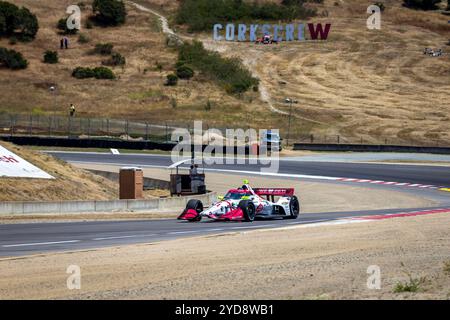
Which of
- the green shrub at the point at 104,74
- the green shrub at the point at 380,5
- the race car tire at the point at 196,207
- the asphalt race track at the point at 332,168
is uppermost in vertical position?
the green shrub at the point at 380,5

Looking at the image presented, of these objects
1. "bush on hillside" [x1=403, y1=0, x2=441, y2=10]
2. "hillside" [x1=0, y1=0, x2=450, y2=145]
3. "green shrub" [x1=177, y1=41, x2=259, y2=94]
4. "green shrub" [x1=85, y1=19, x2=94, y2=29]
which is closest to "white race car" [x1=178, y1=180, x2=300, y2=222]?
"hillside" [x1=0, y1=0, x2=450, y2=145]

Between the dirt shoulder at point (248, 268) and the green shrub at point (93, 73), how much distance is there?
67953 mm

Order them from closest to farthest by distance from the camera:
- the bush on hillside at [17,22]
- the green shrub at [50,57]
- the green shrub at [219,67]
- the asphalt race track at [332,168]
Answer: the asphalt race track at [332,168], the green shrub at [219,67], the green shrub at [50,57], the bush on hillside at [17,22]

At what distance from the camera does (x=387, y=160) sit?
58.3 metres

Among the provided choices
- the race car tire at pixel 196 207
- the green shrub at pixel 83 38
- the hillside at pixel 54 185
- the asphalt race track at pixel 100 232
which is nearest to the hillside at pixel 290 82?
the green shrub at pixel 83 38

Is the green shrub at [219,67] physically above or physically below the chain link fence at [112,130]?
above

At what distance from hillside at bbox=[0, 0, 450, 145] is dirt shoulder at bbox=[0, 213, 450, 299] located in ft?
175

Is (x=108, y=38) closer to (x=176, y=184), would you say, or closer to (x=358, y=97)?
(x=358, y=97)

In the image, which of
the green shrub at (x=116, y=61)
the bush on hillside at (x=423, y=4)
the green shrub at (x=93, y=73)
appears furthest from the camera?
the bush on hillside at (x=423, y=4)

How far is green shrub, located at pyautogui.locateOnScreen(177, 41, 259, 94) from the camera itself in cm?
8931

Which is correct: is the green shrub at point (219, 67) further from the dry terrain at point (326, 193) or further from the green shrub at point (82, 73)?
the dry terrain at point (326, 193)

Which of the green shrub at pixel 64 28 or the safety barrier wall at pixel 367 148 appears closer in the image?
the safety barrier wall at pixel 367 148

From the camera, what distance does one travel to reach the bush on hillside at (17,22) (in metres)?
93.9

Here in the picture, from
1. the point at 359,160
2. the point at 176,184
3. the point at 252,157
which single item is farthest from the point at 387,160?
the point at 176,184
